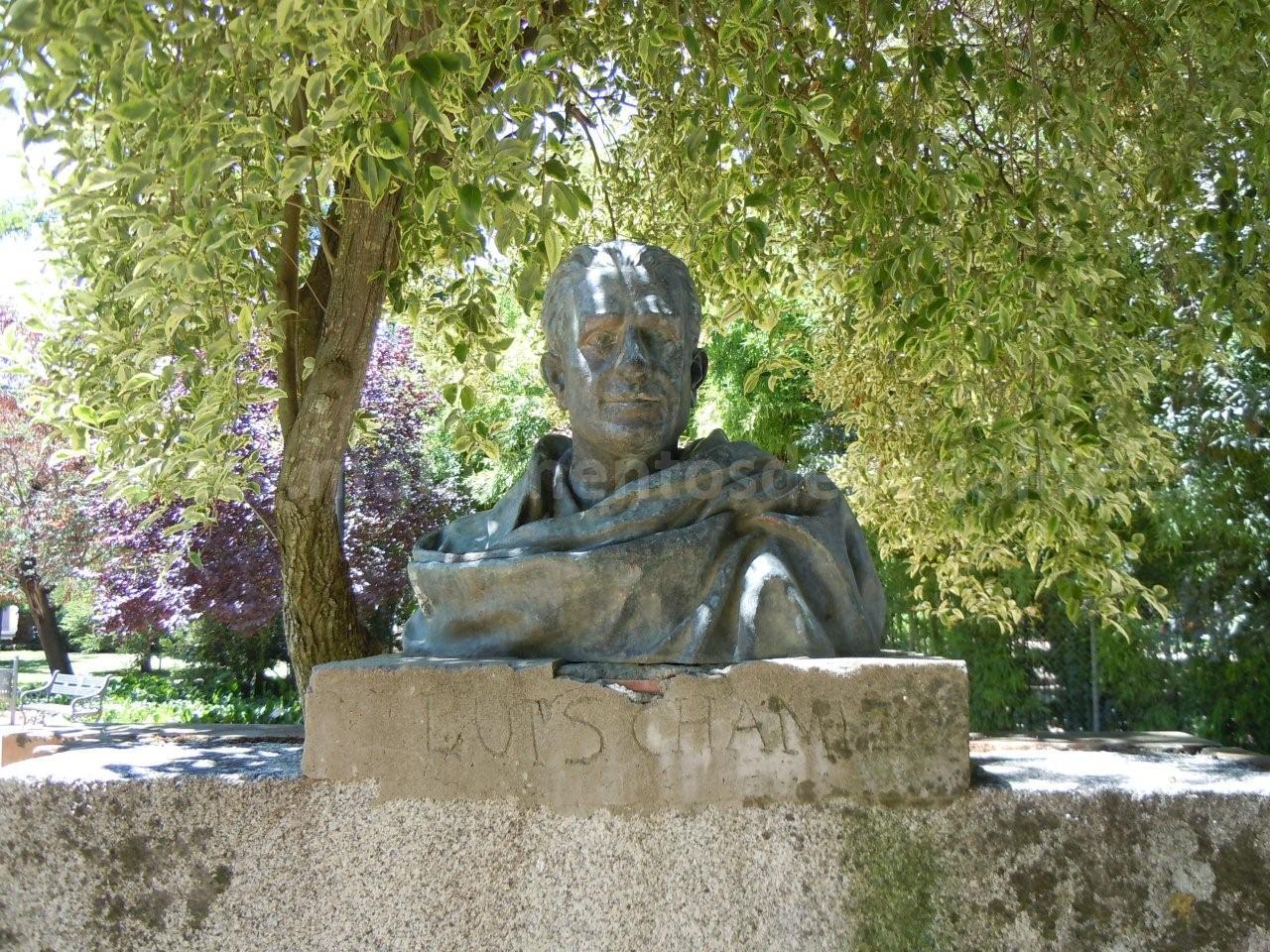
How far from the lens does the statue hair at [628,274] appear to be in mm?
2789

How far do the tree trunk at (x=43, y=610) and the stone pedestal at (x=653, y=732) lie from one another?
14.0 m

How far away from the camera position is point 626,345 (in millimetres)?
2721

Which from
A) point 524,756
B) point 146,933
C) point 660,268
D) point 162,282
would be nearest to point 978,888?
point 524,756

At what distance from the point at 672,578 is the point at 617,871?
637 millimetres

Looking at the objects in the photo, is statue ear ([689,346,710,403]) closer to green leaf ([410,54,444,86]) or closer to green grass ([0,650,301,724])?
green leaf ([410,54,444,86])

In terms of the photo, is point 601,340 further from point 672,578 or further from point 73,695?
point 73,695

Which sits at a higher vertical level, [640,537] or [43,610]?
[640,537]

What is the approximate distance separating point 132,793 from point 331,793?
0.45m

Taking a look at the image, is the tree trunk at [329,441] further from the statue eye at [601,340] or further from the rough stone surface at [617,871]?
the rough stone surface at [617,871]

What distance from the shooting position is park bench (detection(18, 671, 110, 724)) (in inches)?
433

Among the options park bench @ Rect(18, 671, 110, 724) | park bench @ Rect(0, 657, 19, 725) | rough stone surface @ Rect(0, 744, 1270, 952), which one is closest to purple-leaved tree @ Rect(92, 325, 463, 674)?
park bench @ Rect(18, 671, 110, 724)

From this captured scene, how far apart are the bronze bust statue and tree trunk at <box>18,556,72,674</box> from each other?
1386 centimetres

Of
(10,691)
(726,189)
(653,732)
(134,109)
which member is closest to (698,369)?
(653,732)

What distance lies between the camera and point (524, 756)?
94.7 inches
